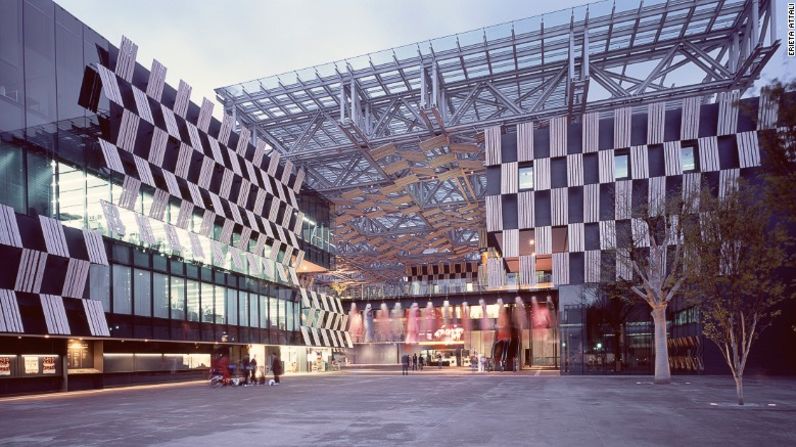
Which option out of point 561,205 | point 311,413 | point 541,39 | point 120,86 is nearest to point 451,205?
point 561,205

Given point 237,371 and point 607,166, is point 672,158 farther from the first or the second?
point 237,371

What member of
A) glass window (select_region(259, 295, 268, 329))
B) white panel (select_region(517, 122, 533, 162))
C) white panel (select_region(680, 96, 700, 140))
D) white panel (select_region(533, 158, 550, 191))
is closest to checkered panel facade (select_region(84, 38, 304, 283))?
glass window (select_region(259, 295, 268, 329))

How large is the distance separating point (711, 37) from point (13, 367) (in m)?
44.6

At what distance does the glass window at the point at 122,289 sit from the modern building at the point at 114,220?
0.14m

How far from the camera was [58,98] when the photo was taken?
104ft

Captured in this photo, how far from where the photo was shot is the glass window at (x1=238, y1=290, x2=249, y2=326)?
155ft

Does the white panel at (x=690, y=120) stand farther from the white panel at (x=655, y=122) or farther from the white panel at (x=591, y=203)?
the white panel at (x=591, y=203)

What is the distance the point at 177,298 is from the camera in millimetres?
39406

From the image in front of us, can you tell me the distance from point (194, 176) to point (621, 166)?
28.7 metres

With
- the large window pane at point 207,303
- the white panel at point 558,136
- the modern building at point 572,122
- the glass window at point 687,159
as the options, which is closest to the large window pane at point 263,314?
the large window pane at point 207,303

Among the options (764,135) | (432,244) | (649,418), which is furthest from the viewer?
(432,244)

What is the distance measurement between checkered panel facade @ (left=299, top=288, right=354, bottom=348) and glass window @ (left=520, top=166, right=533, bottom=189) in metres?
24.5

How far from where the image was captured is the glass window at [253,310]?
160ft

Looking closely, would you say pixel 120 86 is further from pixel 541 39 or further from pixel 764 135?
pixel 764 135
